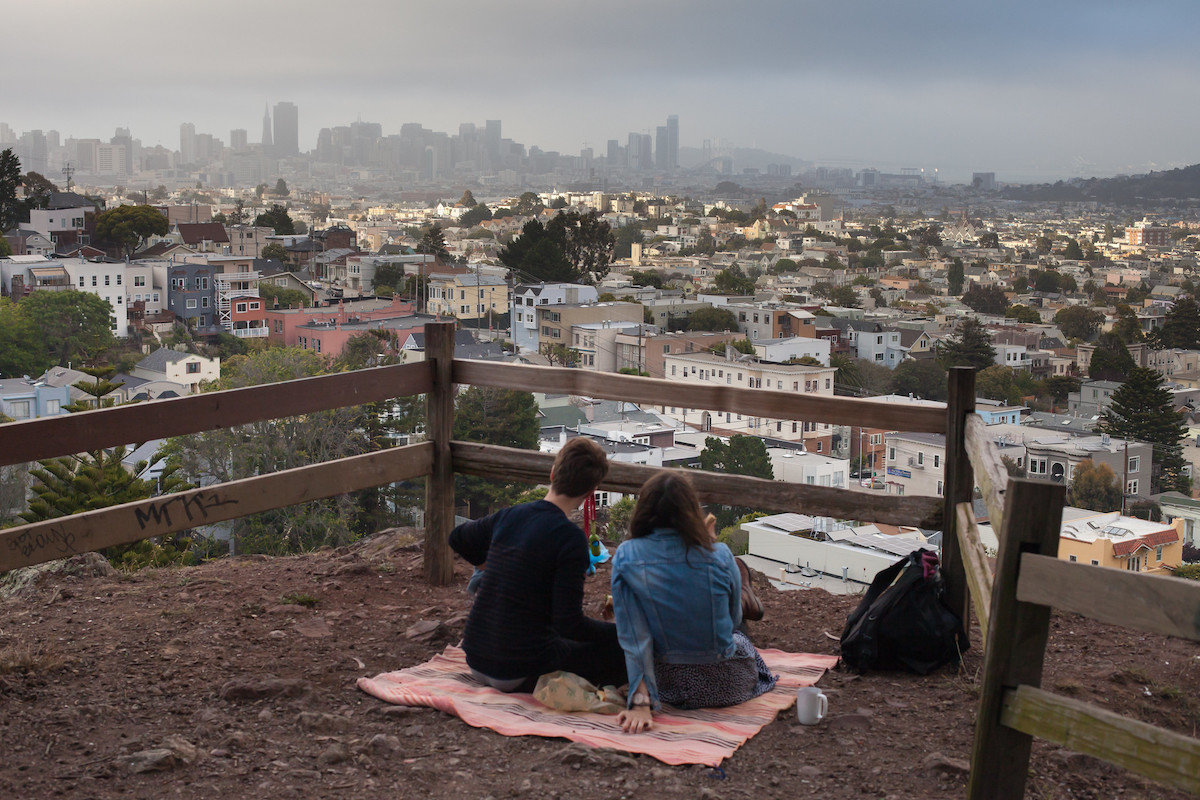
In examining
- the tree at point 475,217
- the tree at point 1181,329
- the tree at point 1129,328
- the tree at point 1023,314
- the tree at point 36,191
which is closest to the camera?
the tree at point 1129,328

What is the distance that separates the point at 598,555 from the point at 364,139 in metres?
206

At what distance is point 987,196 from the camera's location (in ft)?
596

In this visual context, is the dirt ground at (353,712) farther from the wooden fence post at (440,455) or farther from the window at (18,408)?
the window at (18,408)

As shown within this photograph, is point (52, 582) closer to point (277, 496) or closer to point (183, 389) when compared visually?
point (277, 496)

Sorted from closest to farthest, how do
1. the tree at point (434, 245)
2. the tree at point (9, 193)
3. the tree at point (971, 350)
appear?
the tree at point (971, 350)
the tree at point (9, 193)
the tree at point (434, 245)

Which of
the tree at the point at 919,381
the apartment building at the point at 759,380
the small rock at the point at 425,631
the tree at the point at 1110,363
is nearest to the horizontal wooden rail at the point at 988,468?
the small rock at the point at 425,631

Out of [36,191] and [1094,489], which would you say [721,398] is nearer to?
[1094,489]

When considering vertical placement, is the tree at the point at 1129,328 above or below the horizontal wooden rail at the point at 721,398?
below

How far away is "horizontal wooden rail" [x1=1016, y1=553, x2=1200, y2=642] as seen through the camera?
4.66 ft

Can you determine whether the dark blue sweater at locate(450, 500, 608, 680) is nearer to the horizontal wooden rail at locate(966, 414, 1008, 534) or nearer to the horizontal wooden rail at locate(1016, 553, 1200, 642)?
the horizontal wooden rail at locate(966, 414, 1008, 534)

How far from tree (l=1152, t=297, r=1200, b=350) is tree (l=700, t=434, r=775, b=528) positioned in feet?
138

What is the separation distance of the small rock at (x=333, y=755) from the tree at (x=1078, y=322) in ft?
208

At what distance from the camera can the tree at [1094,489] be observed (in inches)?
1081

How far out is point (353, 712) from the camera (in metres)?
2.46
